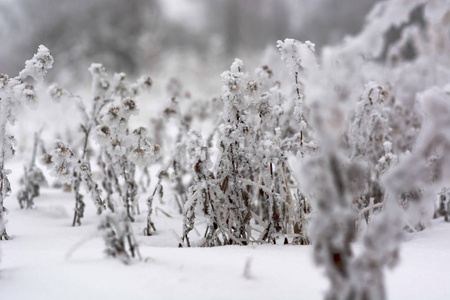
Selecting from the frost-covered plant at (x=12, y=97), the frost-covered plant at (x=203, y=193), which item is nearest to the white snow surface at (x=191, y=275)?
the frost-covered plant at (x=203, y=193)

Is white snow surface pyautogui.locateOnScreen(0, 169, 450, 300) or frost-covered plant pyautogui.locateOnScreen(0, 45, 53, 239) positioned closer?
white snow surface pyautogui.locateOnScreen(0, 169, 450, 300)

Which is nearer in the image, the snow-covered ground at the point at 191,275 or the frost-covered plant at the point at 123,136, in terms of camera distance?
the snow-covered ground at the point at 191,275

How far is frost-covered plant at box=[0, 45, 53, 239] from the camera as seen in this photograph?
1613 millimetres

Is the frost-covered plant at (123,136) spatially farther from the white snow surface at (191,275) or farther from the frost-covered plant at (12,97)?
the white snow surface at (191,275)

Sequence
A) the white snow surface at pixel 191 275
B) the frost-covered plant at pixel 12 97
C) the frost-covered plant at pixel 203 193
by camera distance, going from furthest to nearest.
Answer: the frost-covered plant at pixel 12 97, the frost-covered plant at pixel 203 193, the white snow surface at pixel 191 275

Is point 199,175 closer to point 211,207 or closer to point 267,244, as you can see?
point 211,207

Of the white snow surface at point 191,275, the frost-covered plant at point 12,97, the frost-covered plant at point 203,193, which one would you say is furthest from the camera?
the frost-covered plant at point 12,97

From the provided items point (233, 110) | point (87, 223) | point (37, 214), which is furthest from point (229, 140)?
point (37, 214)

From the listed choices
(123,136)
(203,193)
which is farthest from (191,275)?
(123,136)

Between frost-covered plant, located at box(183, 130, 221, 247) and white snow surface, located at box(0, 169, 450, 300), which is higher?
frost-covered plant, located at box(183, 130, 221, 247)

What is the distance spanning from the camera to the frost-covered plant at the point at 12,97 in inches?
63.5

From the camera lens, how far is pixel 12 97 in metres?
1.62

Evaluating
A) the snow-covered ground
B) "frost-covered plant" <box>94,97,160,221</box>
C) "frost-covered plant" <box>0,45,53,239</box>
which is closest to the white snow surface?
the snow-covered ground

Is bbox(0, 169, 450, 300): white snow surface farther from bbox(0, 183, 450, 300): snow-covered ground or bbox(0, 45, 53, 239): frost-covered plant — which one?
bbox(0, 45, 53, 239): frost-covered plant
